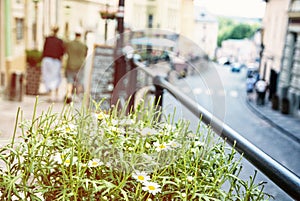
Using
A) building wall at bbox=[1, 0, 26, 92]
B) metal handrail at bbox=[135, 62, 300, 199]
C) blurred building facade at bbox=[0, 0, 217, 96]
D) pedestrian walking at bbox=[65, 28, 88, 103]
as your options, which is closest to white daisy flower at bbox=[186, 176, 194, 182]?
metal handrail at bbox=[135, 62, 300, 199]

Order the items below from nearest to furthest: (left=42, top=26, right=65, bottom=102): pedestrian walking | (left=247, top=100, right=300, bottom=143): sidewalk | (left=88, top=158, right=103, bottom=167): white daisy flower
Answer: (left=88, top=158, right=103, bottom=167): white daisy flower → (left=247, top=100, right=300, bottom=143): sidewalk → (left=42, top=26, right=65, bottom=102): pedestrian walking

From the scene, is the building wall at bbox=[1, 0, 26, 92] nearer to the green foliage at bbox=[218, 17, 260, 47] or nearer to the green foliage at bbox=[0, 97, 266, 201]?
the green foliage at bbox=[218, 17, 260, 47]

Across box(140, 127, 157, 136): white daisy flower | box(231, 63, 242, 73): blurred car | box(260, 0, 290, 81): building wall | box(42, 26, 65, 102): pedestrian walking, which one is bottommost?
box(42, 26, 65, 102): pedestrian walking

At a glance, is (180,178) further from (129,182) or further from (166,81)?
(166,81)

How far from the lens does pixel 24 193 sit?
0.69 m

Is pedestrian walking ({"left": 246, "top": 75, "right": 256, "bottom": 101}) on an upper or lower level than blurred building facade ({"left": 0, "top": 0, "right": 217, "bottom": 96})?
lower

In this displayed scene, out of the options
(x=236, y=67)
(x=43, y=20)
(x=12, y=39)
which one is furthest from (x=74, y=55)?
(x=43, y=20)

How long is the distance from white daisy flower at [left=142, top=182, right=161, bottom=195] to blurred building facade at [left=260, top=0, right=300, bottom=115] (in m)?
1.15

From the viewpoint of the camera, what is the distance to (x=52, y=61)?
4.27 meters

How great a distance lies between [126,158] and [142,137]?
10 cm

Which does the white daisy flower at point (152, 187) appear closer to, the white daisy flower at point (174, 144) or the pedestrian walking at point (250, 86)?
the white daisy flower at point (174, 144)

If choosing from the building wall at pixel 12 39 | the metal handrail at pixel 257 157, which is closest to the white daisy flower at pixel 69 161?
the metal handrail at pixel 257 157

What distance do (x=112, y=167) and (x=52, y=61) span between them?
146 inches

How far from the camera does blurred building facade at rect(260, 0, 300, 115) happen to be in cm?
185
